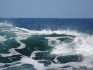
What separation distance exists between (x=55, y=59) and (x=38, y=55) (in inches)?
90.7

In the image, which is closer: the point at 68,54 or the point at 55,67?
the point at 55,67

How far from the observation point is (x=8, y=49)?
22641 mm

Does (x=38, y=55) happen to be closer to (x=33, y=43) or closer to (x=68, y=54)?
(x=68, y=54)

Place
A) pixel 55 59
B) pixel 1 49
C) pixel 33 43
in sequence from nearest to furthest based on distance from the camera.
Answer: pixel 55 59 < pixel 1 49 < pixel 33 43

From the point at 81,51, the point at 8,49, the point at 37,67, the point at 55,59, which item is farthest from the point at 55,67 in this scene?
the point at 8,49

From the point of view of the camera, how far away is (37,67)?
15836mm

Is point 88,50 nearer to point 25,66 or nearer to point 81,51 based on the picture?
point 81,51

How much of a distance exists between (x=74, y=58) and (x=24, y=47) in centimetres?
768

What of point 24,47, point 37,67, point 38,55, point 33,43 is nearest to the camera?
point 37,67

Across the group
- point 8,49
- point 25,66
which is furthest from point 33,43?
point 25,66

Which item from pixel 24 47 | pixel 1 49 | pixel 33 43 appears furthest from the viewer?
pixel 33 43

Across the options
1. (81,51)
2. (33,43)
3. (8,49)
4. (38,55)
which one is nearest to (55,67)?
(38,55)

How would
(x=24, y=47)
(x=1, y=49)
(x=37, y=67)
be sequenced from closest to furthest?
1. (x=37, y=67)
2. (x=1, y=49)
3. (x=24, y=47)

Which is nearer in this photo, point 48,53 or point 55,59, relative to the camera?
point 55,59
